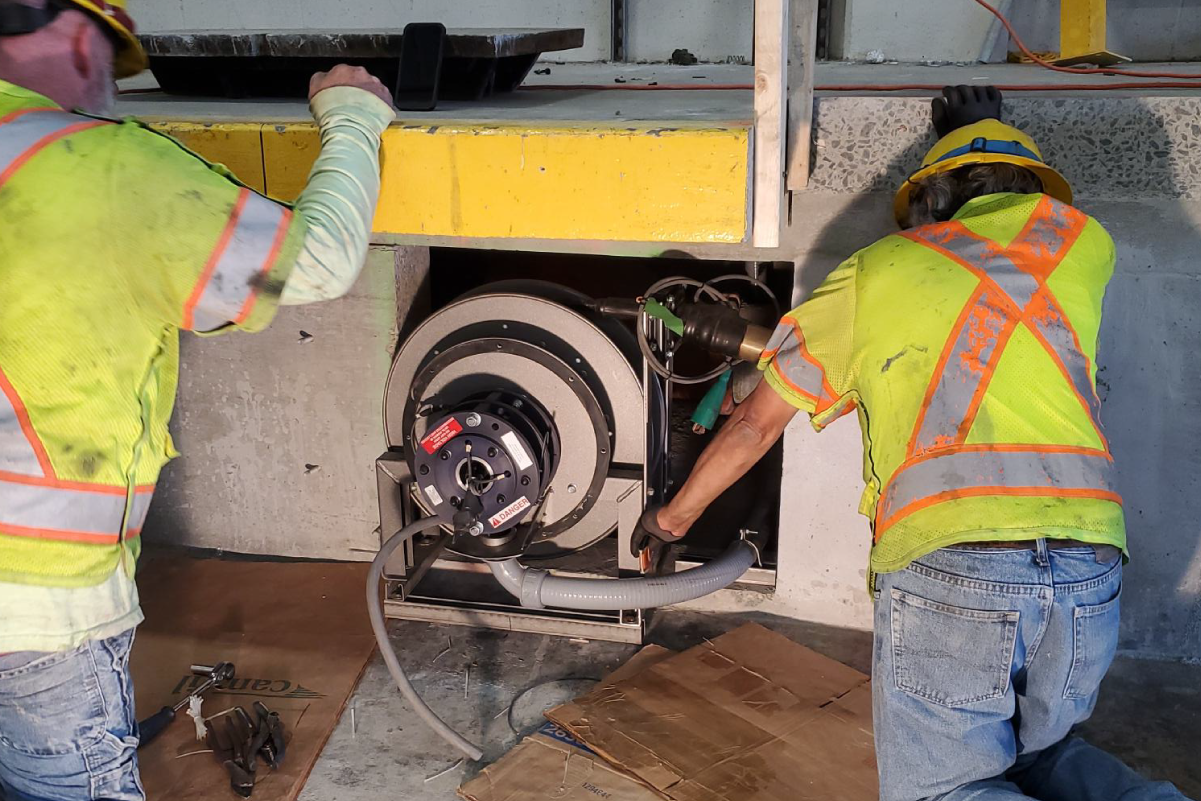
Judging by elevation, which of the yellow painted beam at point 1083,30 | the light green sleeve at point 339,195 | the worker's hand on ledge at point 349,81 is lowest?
the light green sleeve at point 339,195

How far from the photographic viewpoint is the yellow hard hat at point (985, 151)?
5.57 feet

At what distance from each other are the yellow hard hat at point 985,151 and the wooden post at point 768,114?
38 cm

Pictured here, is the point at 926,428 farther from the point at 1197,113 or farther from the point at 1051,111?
the point at 1197,113

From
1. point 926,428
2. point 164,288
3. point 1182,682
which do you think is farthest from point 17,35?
point 1182,682

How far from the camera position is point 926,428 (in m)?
1.53

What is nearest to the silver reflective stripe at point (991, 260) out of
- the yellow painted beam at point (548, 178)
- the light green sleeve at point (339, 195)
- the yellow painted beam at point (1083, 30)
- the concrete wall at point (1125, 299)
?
the yellow painted beam at point (548, 178)

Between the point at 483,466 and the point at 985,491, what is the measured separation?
1.06 metres

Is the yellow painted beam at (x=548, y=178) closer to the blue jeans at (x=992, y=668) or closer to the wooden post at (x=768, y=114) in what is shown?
the wooden post at (x=768, y=114)

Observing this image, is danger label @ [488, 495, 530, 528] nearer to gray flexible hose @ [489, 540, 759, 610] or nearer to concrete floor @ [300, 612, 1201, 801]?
gray flexible hose @ [489, 540, 759, 610]

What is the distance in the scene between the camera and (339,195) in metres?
1.38

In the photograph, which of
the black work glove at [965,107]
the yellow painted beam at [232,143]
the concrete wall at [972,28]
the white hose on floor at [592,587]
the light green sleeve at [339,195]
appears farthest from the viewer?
the concrete wall at [972,28]

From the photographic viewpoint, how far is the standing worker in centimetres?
121

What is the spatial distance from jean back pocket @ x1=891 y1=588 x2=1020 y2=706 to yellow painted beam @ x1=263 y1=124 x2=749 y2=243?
2.14 feet

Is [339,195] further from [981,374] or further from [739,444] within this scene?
[981,374]
